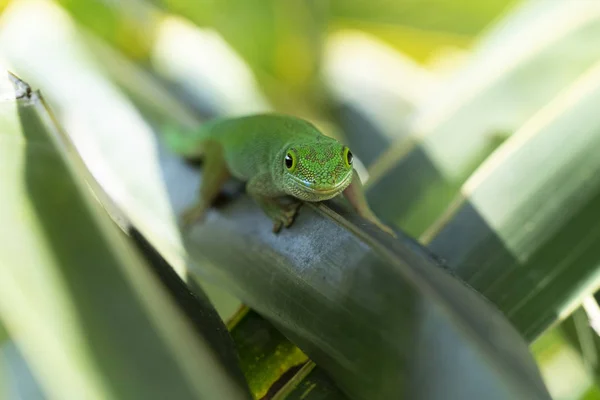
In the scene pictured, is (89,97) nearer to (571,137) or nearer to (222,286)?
(222,286)

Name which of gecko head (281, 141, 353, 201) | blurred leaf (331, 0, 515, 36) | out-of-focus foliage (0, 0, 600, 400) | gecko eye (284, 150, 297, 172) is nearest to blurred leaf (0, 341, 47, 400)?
out-of-focus foliage (0, 0, 600, 400)

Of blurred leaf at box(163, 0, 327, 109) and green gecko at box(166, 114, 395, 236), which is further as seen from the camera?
blurred leaf at box(163, 0, 327, 109)

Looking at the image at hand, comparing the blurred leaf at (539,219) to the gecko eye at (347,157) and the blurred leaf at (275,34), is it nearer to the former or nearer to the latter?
the gecko eye at (347,157)

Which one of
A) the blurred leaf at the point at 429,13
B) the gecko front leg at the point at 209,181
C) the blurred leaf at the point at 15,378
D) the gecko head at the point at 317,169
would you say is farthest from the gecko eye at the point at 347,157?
the blurred leaf at the point at 429,13

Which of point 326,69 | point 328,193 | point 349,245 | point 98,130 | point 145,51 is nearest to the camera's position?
point 349,245

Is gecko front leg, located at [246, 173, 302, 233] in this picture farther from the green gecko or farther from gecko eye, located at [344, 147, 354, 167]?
gecko eye, located at [344, 147, 354, 167]

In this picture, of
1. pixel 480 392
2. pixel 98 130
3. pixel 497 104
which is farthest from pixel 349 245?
pixel 98 130

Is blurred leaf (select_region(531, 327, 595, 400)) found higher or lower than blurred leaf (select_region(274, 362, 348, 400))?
higher

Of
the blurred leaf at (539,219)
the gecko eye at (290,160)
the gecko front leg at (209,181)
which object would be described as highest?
the blurred leaf at (539,219)
